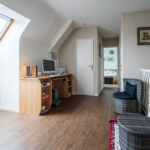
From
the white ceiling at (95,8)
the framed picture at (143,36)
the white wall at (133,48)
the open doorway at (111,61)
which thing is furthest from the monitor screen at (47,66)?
the open doorway at (111,61)

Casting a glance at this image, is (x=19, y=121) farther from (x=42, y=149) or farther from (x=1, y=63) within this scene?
(x=1, y=63)

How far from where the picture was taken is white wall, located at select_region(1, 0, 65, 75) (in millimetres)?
2430

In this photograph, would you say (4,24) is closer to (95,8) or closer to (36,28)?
(36,28)

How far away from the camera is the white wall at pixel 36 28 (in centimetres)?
243

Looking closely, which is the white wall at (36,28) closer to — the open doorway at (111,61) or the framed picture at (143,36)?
the framed picture at (143,36)

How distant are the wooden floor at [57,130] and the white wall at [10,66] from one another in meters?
0.31

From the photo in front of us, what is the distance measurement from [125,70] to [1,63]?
3219 millimetres

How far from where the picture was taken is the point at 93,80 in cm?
436

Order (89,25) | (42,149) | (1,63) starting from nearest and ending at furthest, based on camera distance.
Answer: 1. (42,149)
2. (1,63)
3. (89,25)

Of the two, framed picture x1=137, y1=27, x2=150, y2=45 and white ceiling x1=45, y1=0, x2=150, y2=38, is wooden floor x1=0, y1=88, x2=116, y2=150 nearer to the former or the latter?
framed picture x1=137, y1=27, x2=150, y2=45

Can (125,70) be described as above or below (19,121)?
above

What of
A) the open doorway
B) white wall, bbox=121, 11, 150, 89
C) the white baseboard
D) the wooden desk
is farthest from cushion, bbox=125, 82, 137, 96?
the open doorway

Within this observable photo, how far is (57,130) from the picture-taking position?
1951mm

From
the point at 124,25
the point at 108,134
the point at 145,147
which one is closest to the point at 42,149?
the point at 108,134
